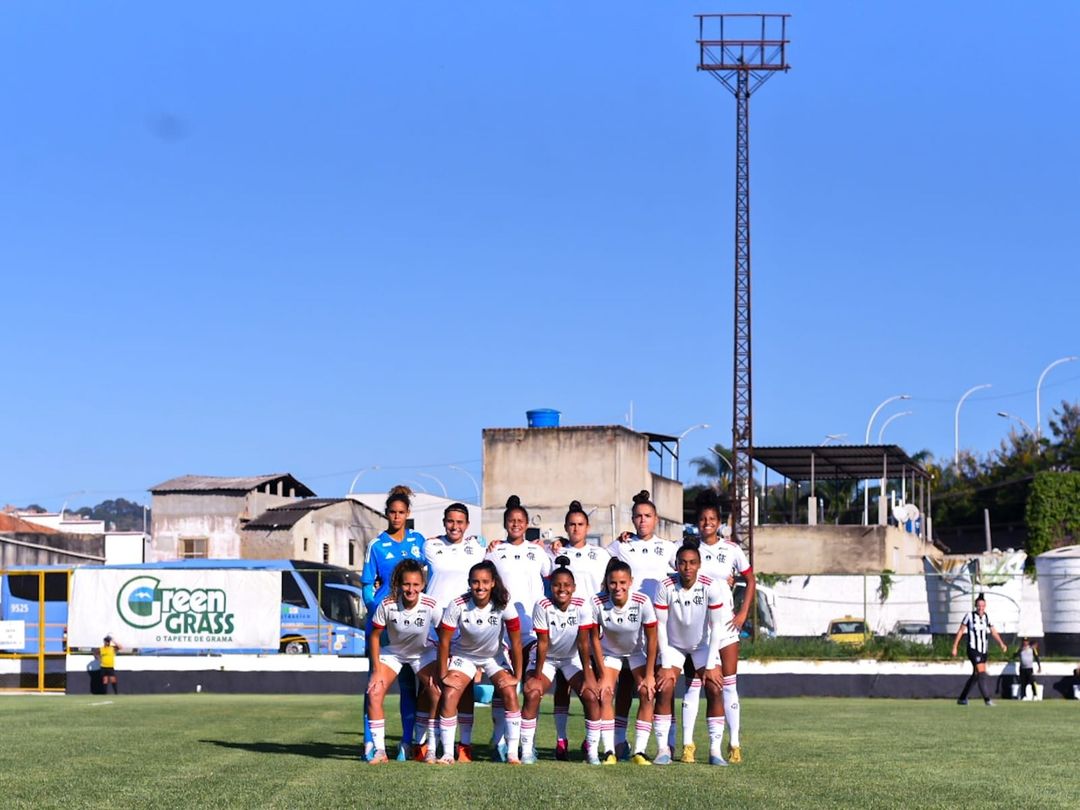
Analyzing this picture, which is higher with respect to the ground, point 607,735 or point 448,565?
point 448,565

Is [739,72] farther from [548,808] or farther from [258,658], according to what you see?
[548,808]

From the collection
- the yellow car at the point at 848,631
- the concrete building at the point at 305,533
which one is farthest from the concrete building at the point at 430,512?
the yellow car at the point at 848,631

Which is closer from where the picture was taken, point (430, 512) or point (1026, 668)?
point (1026, 668)

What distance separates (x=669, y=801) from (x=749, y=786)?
126 centimetres

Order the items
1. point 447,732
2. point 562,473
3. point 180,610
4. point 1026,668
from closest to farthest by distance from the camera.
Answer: point 447,732 → point 1026,668 → point 180,610 → point 562,473

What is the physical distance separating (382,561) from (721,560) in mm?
3016

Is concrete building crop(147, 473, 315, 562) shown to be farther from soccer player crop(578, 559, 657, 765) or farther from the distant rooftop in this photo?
soccer player crop(578, 559, 657, 765)

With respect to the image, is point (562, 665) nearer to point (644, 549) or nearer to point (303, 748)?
point (644, 549)

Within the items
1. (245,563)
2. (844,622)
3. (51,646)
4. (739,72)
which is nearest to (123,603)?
(51,646)

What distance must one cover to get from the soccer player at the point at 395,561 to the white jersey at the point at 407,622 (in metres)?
0.22

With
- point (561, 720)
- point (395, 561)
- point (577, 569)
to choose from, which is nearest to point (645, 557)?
point (577, 569)

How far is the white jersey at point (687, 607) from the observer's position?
13.6 metres

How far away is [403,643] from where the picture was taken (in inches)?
527

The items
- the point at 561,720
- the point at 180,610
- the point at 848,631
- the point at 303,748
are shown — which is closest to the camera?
the point at 561,720
